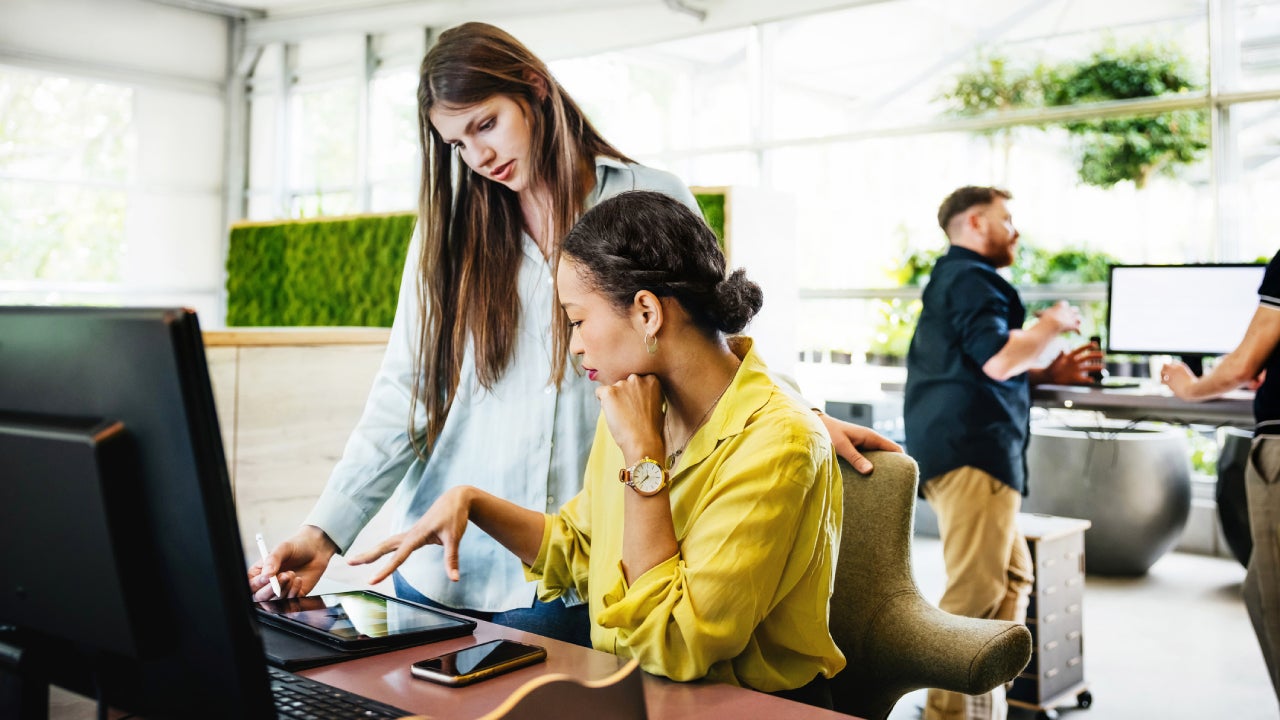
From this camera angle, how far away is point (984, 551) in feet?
10.6

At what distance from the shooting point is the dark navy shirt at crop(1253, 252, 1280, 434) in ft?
8.69

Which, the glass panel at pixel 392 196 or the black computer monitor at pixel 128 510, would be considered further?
the glass panel at pixel 392 196

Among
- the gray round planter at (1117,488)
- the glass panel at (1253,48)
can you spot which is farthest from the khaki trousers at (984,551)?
the glass panel at (1253,48)

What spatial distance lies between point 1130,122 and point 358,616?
19.0ft

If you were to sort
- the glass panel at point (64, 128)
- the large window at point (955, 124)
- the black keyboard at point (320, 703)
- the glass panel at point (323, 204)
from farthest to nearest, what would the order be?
1. the glass panel at point (323, 204)
2. the glass panel at point (64, 128)
3. the large window at point (955, 124)
4. the black keyboard at point (320, 703)

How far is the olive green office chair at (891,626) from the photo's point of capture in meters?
1.55

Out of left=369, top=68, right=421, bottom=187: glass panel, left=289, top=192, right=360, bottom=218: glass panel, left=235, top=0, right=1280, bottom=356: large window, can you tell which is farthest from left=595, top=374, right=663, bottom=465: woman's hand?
left=289, top=192, right=360, bottom=218: glass panel

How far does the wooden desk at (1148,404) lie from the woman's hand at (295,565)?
121 inches

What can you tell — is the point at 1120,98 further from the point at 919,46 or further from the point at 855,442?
the point at 855,442

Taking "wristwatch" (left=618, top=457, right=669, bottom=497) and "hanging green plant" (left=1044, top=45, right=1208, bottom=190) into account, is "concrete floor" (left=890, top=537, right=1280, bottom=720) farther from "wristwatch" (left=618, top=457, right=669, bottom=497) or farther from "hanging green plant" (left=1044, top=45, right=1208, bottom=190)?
"wristwatch" (left=618, top=457, right=669, bottom=497)

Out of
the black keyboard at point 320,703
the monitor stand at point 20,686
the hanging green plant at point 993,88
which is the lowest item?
the black keyboard at point 320,703

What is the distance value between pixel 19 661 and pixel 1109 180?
6.25 m

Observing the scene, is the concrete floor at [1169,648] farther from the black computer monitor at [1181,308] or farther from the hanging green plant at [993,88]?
the hanging green plant at [993,88]

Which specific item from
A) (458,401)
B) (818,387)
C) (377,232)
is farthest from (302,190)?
Result: (458,401)
